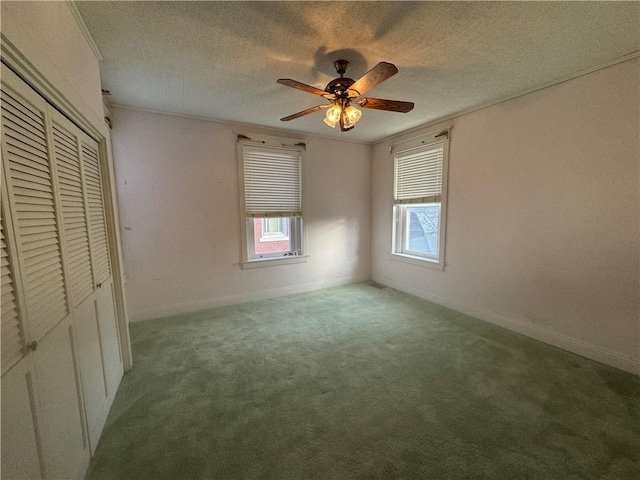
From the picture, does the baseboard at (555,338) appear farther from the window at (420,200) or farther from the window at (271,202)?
the window at (271,202)

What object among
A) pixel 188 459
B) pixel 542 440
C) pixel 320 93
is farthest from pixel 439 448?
pixel 320 93

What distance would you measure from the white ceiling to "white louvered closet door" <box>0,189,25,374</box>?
1413mm

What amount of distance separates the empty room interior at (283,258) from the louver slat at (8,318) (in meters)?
0.01

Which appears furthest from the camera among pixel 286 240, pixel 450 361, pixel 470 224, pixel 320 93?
pixel 286 240

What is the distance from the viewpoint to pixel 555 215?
2432 millimetres

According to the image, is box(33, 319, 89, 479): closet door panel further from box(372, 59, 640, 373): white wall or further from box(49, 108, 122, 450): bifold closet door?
box(372, 59, 640, 373): white wall

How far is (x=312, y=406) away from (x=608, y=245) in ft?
8.60

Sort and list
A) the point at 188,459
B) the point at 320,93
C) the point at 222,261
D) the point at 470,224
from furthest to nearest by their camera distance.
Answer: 1. the point at 222,261
2. the point at 470,224
3. the point at 320,93
4. the point at 188,459

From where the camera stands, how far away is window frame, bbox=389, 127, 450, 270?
336 cm

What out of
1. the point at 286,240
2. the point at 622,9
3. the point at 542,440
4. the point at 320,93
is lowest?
the point at 542,440

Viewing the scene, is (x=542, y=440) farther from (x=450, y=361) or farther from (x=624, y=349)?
(x=624, y=349)

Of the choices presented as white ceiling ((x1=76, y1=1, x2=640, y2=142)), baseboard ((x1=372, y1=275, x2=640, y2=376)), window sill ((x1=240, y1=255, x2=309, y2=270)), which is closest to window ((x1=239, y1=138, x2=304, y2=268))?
window sill ((x1=240, y1=255, x2=309, y2=270))

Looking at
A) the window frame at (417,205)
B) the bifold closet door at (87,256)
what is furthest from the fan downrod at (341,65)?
the window frame at (417,205)

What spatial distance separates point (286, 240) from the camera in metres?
4.07
